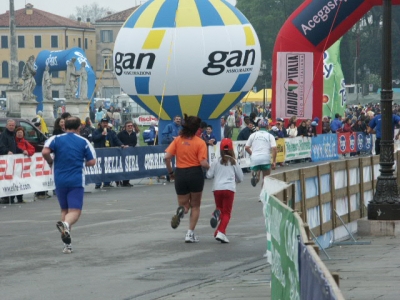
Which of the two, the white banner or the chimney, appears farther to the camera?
the chimney

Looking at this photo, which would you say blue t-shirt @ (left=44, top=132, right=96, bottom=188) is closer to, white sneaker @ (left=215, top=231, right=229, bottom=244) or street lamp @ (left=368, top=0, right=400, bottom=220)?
white sneaker @ (left=215, top=231, right=229, bottom=244)

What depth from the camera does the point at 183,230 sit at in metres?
17.2

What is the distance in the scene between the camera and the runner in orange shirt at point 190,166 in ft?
50.3

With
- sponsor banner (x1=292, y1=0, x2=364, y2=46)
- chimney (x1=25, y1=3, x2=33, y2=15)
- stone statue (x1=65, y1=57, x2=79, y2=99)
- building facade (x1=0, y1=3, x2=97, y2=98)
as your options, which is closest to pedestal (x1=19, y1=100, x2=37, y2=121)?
stone statue (x1=65, y1=57, x2=79, y2=99)

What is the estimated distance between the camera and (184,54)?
33.8 metres

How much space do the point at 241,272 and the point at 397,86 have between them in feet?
372

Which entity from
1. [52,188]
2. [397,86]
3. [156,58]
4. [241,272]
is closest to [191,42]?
[156,58]

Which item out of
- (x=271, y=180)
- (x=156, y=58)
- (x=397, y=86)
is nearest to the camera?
(x=271, y=180)

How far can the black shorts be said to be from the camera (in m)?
15.3

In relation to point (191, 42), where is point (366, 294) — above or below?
below

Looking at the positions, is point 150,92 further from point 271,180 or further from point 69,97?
point 69,97

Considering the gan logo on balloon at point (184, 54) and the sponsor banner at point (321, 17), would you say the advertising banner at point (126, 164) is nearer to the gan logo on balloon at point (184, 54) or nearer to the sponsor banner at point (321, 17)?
the gan logo on balloon at point (184, 54)

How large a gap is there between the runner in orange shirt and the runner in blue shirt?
1.44 meters

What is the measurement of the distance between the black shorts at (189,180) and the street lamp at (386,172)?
8.56 feet
